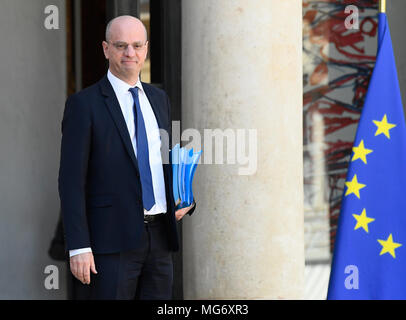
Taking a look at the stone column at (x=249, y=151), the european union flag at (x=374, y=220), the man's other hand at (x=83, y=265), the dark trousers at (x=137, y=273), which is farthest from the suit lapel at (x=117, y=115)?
the european union flag at (x=374, y=220)

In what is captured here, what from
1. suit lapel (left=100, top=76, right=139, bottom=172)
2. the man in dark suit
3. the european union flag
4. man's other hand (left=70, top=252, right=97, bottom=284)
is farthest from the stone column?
man's other hand (left=70, top=252, right=97, bottom=284)

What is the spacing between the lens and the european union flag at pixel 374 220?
18.3 ft

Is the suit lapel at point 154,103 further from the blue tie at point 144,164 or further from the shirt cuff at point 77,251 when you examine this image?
the shirt cuff at point 77,251

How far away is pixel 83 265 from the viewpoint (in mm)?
4020

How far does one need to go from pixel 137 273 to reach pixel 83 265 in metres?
0.32

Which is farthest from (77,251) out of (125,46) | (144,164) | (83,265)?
(125,46)

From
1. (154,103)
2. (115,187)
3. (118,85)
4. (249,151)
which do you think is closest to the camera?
(115,187)

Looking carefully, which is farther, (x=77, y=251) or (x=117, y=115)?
(x=117, y=115)

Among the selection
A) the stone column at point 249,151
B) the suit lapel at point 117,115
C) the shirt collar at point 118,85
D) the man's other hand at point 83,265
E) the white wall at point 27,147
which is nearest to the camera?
the man's other hand at point 83,265

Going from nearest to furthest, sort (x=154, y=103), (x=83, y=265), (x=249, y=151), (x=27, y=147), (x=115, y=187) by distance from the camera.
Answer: (x=83, y=265)
(x=115, y=187)
(x=154, y=103)
(x=249, y=151)
(x=27, y=147)

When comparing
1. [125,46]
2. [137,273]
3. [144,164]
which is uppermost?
[125,46]

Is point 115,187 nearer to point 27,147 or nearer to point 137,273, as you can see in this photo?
point 137,273

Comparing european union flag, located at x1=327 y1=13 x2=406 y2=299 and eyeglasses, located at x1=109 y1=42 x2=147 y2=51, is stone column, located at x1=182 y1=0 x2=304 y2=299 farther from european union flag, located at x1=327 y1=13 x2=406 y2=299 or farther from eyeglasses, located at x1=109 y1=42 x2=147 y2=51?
eyeglasses, located at x1=109 y1=42 x2=147 y2=51
